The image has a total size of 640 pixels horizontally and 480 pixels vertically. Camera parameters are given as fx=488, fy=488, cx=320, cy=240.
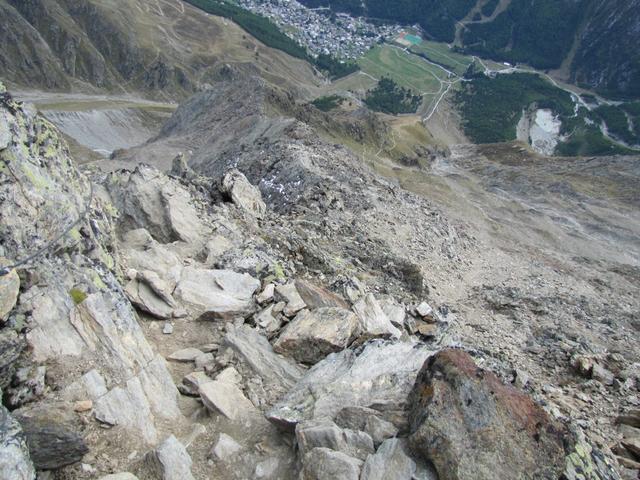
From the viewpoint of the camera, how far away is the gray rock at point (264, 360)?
417 inches

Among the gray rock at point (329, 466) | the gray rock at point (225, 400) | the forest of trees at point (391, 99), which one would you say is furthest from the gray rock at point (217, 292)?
the forest of trees at point (391, 99)

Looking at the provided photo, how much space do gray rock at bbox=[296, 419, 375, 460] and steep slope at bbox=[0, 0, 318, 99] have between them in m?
130

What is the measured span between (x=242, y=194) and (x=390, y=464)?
57.4 feet

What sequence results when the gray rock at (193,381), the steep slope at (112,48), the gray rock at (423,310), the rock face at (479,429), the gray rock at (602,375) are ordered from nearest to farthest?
the rock face at (479,429)
the gray rock at (193,381)
the gray rock at (602,375)
the gray rock at (423,310)
the steep slope at (112,48)

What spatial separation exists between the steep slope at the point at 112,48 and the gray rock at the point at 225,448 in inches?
5088

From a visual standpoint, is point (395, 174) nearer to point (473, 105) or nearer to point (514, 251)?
point (514, 251)

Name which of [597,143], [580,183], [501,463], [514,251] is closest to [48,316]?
[501,463]

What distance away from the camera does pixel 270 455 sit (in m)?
8.57

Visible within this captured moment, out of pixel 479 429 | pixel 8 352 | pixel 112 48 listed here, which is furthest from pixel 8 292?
pixel 112 48

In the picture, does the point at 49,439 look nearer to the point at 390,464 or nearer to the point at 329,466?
the point at 329,466

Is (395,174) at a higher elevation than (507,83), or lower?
lower

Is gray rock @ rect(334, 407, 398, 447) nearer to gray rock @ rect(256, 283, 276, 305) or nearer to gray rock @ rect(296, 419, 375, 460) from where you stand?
gray rock @ rect(296, 419, 375, 460)

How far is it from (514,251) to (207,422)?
3631 cm

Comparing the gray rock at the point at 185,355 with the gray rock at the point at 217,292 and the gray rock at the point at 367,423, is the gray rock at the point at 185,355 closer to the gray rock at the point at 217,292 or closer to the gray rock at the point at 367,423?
the gray rock at the point at 217,292
